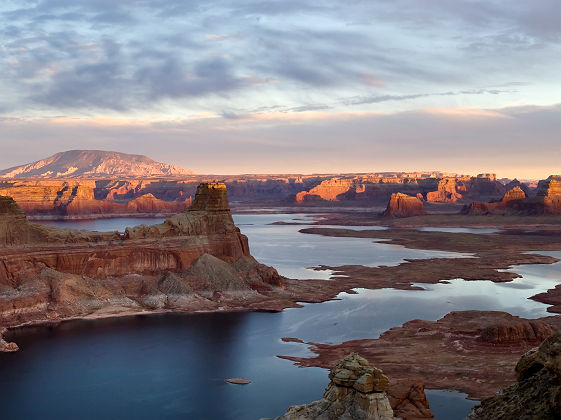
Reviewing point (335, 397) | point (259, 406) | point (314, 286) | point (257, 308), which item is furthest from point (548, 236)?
point (335, 397)

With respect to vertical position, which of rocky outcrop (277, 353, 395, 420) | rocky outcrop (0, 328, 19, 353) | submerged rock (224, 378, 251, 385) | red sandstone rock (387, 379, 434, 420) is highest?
rocky outcrop (277, 353, 395, 420)

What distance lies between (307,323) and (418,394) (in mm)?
33983

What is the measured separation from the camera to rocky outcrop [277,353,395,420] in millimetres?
24156

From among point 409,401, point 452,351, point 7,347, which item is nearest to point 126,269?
point 7,347

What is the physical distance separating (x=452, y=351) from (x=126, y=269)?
133 ft

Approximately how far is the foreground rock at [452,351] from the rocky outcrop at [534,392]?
30.3 meters

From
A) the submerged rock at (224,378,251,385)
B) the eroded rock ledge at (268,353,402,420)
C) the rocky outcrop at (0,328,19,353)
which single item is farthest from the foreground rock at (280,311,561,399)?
the rocky outcrop at (0,328,19,353)

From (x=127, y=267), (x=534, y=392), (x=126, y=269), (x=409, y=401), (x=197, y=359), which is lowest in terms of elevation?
(x=197, y=359)

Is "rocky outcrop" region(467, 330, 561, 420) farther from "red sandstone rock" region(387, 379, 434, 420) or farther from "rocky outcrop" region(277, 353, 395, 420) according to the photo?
"red sandstone rock" region(387, 379, 434, 420)

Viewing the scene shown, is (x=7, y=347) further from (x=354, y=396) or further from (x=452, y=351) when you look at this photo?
(x=354, y=396)

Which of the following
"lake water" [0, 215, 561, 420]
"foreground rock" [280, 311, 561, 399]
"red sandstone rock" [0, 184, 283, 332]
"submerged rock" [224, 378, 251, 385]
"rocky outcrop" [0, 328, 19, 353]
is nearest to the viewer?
"lake water" [0, 215, 561, 420]

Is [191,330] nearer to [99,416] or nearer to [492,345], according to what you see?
[99,416]

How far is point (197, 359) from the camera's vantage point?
56.7m

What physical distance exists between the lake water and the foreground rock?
7.83ft
